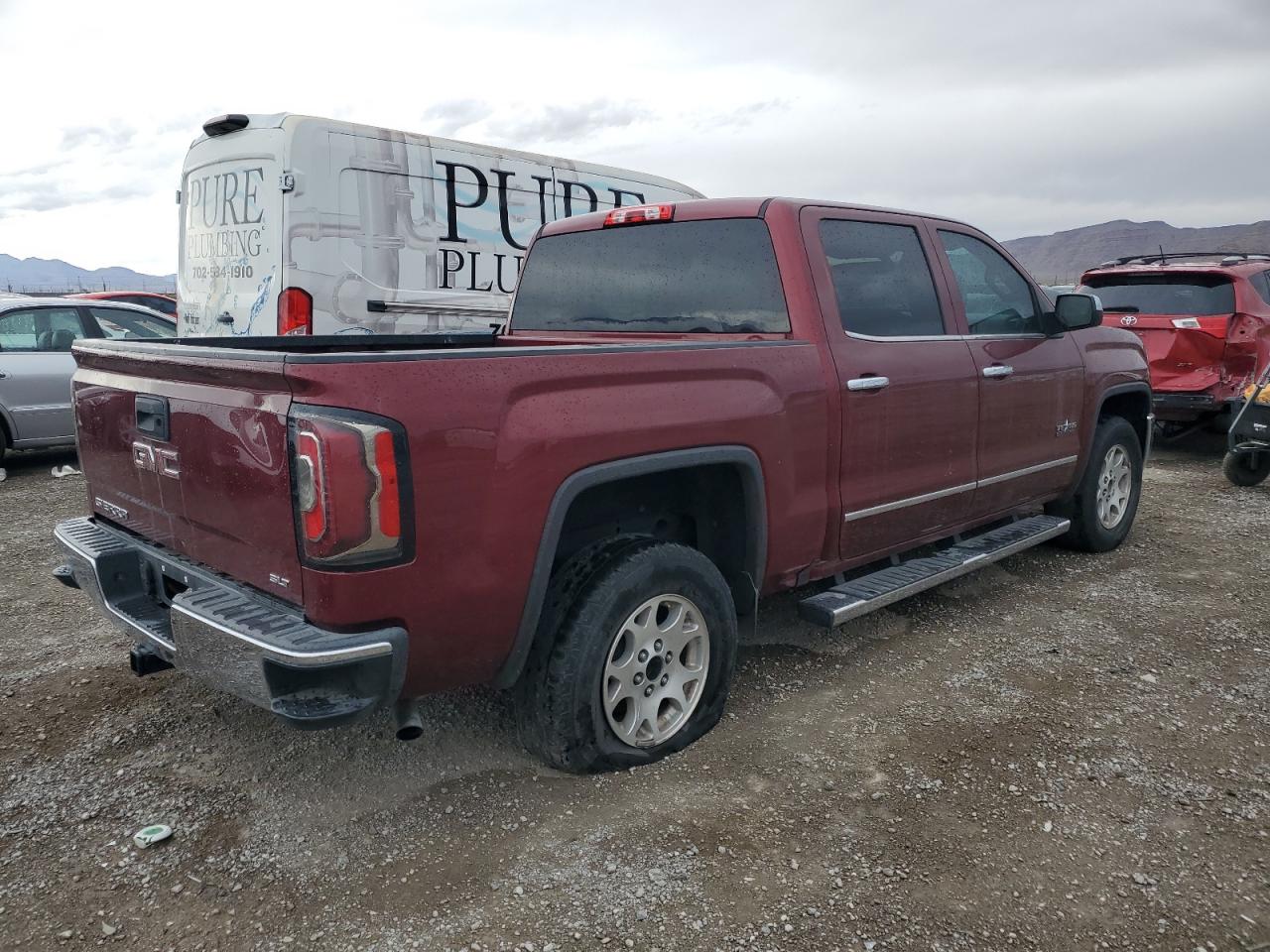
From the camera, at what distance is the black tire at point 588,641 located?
281 centimetres

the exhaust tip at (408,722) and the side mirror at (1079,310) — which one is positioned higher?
the side mirror at (1079,310)

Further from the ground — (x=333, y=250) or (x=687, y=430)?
(x=333, y=250)

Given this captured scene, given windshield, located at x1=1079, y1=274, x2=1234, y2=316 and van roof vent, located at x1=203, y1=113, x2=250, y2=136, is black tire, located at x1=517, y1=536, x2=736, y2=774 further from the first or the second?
windshield, located at x1=1079, y1=274, x2=1234, y2=316

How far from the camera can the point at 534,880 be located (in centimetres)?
255

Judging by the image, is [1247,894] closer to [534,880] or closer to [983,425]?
[534,880]

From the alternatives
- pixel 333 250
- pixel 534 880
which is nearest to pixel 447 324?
pixel 333 250

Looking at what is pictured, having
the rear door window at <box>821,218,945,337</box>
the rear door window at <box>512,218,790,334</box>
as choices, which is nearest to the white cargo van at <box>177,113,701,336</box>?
the rear door window at <box>512,218,790,334</box>

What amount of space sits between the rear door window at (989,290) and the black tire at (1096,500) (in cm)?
102

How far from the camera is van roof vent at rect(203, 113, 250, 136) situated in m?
6.53

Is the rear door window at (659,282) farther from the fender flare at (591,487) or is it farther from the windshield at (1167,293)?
the windshield at (1167,293)

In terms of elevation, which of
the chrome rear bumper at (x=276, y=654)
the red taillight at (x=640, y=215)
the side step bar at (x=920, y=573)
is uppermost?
the red taillight at (x=640, y=215)

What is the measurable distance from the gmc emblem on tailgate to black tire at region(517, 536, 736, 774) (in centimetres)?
117

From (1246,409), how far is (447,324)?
6.08 meters

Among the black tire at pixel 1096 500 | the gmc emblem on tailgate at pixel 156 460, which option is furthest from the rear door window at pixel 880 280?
the gmc emblem on tailgate at pixel 156 460
